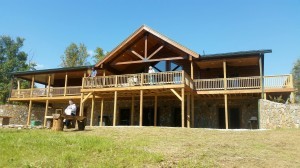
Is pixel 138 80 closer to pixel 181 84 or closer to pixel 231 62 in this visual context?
pixel 181 84

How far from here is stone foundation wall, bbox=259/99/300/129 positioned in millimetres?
15496

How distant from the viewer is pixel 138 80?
Result: 19188 millimetres

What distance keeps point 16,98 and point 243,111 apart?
19413 millimetres

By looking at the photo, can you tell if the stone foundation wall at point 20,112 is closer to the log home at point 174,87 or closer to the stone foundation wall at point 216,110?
the log home at point 174,87

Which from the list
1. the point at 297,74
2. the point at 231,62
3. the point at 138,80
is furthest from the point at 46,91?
the point at 297,74

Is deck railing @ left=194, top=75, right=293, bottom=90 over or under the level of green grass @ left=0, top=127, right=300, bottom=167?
over

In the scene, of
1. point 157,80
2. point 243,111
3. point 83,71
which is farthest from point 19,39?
point 243,111

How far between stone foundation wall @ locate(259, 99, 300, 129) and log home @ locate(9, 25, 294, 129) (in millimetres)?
1411

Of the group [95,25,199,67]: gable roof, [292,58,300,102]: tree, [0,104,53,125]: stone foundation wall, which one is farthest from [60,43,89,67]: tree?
[292,58,300,102]: tree

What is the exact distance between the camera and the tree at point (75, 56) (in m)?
51.6

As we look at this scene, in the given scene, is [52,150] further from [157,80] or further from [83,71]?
[83,71]

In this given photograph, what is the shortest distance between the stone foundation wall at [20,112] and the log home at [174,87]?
3.26 ft

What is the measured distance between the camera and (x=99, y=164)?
6.76 m

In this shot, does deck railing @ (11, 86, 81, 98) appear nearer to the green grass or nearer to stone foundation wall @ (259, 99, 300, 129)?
stone foundation wall @ (259, 99, 300, 129)
